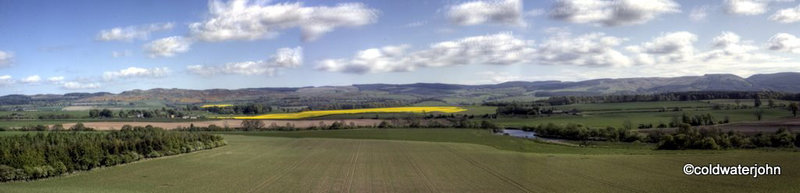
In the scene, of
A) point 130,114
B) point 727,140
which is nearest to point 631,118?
point 727,140

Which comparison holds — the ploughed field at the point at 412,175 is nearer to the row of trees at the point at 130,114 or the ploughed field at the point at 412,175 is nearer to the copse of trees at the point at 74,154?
the copse of trees at the point at 74,154

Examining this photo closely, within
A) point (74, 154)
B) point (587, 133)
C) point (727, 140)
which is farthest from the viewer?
point (587, 133)

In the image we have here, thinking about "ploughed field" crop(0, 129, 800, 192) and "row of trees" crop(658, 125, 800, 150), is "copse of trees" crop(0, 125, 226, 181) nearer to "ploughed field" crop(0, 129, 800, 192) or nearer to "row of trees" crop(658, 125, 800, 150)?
"ploughed field" crop(0, 129, 800, 192)

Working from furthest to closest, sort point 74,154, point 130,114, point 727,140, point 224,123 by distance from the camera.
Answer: point 130,114
point 224,123
point 727,140
point 74,154

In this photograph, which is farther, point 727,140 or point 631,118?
point 631,118

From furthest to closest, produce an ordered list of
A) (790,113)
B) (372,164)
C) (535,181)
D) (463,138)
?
(790,113) < (463,138) < (372,164) < (535,181)

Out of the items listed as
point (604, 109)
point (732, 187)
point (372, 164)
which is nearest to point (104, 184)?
point (372, 164)

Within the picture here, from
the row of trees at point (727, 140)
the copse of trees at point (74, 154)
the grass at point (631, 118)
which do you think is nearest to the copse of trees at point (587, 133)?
the grass at point (631, 118)

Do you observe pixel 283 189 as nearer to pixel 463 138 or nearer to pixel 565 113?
pixel 463 138

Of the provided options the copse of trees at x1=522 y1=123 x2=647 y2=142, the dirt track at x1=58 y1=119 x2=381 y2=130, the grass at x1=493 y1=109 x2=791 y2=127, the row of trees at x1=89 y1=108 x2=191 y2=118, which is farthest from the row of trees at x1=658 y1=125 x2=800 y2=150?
the row of trees at x1=89 y1=108 x2=191 y2=118

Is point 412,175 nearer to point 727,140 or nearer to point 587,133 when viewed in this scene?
point 727,140

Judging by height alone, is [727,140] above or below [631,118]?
above
